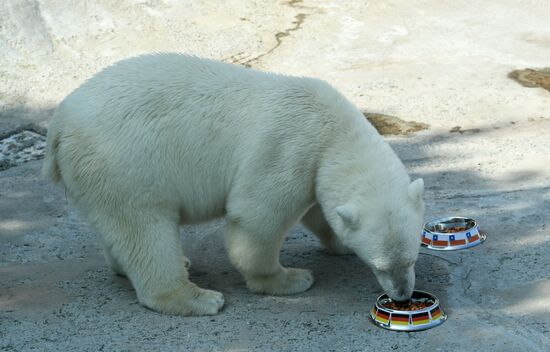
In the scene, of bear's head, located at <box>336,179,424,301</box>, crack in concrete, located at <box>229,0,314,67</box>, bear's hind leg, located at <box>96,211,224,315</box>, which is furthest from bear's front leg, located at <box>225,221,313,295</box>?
crack in concrete, located at <box>229,0,314,67</box>

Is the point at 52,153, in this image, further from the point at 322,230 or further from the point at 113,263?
the point at 322,230

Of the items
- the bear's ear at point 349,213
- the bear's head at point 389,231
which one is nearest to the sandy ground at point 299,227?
the bear's head at point 389,231

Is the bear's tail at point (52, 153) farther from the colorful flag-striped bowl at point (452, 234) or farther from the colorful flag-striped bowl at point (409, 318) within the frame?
the colorful flag-striped bowl at point (452, 234)

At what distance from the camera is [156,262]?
4090 mm

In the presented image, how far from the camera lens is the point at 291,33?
8758mm

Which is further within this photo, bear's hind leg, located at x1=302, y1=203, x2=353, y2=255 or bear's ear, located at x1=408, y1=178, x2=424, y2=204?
bear's hind leg, located at x1=302, y1=203, x2=353, y2=255

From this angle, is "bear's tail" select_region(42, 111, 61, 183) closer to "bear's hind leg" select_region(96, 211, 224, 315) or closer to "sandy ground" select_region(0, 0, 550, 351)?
"bear's hind leg" select_region(96, 211, 224, 315)

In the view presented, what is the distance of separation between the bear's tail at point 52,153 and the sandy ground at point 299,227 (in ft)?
2.09

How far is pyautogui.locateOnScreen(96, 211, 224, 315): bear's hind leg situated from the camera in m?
4.06

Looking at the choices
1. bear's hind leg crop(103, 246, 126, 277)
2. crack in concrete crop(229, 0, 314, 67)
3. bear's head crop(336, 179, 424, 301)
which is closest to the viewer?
bear's head crop(336, 179, 424, 301)

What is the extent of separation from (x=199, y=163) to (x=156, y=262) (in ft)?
1.70

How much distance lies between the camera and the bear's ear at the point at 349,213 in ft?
12.5

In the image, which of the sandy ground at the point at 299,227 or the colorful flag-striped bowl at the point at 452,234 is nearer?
the sandy ground at the point at 299,227

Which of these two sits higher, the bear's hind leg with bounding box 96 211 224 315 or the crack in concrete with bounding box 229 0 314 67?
the bear's hind leg with bounding box 96 211 224 315
